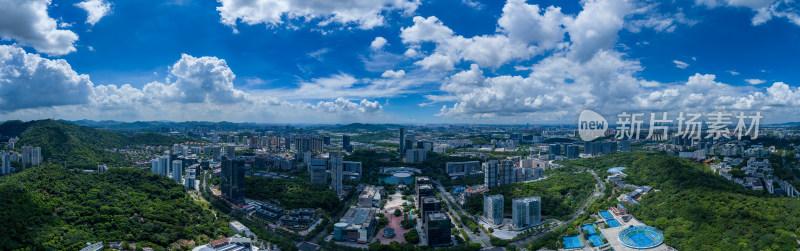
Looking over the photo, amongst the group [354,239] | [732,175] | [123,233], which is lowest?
[354,239]

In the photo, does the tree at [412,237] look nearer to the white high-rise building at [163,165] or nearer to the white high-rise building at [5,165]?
the white high-rise building at [163,165]

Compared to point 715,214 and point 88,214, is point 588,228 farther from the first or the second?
point 88,214

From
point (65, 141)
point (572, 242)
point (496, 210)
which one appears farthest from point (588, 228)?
point (65, 141)

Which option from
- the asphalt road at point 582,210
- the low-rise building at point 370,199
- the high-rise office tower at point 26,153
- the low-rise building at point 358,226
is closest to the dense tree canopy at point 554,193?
the asphalt road at point 582,210

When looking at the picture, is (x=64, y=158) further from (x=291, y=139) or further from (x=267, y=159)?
(x=291, y=139)

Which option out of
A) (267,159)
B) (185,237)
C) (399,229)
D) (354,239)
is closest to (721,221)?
(399,229)
